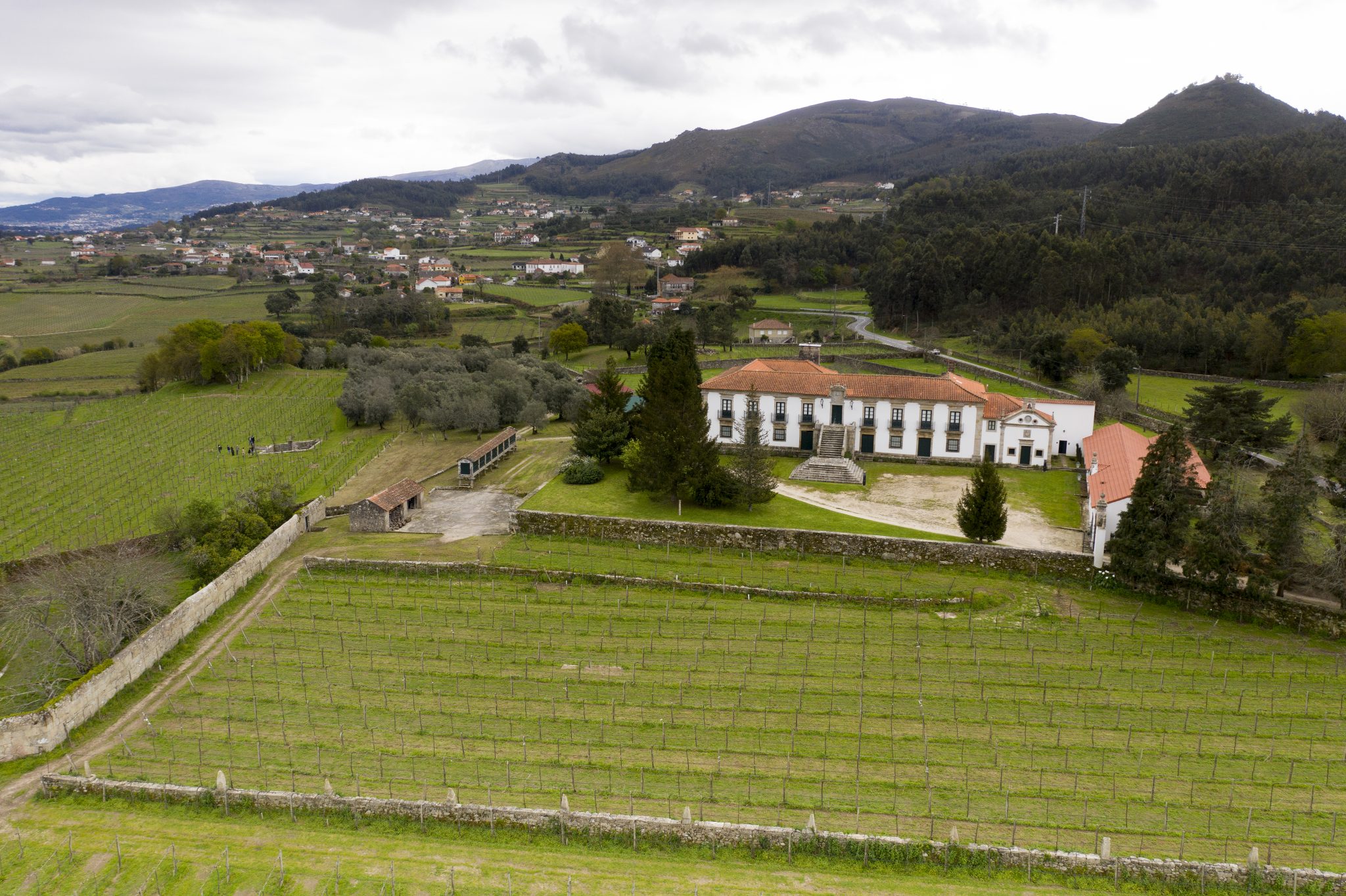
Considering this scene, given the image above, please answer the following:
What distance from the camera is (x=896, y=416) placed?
143 feet

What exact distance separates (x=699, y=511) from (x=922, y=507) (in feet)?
32.7

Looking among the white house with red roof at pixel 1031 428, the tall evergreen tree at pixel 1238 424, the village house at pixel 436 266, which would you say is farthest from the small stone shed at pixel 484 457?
the village house at pixel 436 266

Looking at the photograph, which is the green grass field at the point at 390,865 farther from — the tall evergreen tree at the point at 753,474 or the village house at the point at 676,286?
the village house at the point at 676,286

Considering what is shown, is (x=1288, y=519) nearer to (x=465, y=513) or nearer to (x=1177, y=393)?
(x=465, y=513)

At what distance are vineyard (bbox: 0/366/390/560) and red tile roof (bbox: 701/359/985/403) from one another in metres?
22.5

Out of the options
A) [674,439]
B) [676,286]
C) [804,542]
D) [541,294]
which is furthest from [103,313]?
[804,542]

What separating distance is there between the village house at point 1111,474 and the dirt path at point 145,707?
30.1 meters

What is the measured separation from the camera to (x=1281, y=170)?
7781cm

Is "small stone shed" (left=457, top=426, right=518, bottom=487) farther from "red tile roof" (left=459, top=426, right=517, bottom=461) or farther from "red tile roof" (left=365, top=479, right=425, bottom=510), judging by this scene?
"red tile roof" (left=365, top=479, right=425, bottom=510)

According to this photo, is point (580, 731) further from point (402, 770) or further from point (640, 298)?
point (640, 298)

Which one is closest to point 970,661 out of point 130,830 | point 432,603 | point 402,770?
point 402,770

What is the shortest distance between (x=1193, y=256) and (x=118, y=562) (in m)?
82.2

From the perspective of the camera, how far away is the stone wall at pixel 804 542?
Result: 3008 cm

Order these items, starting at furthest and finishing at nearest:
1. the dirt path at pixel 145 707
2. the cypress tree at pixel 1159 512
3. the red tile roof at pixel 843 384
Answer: the red tile roof at pixel 843 384, the cypress tree at pixel 1159 512, the dirt path at pixel 145 707
